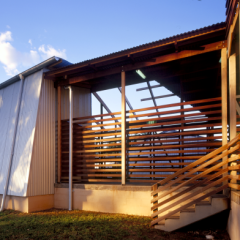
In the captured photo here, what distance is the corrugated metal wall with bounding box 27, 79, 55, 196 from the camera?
794 cm

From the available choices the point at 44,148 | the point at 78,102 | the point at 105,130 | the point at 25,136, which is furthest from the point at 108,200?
the point at 78,102

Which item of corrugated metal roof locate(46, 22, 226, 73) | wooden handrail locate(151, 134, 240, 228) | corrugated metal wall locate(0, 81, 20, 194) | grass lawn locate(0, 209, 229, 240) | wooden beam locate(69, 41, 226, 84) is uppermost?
corrugated metal roof locate(46, 22, 226, 73)

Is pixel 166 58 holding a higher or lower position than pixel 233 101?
higher

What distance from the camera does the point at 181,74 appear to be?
26.4 feet

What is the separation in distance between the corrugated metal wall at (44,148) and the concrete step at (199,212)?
459 centimetres

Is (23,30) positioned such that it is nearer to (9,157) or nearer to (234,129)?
(9,157)

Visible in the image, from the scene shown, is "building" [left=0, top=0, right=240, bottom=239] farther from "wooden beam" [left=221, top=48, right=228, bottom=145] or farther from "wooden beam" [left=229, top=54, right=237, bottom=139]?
"wooden beam" [left=229, top=54, right=237, bottom=139]

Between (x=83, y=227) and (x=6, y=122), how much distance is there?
5.92m

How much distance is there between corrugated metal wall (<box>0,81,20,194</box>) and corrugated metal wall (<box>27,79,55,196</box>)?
1.48 metres

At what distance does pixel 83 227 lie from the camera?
18.4 feet

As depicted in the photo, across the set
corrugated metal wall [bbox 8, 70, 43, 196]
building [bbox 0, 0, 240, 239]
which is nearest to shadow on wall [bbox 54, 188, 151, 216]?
building [bbox 0, 0, 240, 239]

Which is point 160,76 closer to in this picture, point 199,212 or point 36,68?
point 36,68

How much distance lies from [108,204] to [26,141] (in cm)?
352

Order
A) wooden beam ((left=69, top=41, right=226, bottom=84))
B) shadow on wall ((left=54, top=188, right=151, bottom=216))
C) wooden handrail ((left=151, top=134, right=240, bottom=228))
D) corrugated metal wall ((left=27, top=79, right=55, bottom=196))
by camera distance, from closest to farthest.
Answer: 1. wooden handrail ((left=151, top=134, right=240, bottom=228))
2. wooden beam ((left=69, top=41, right=226, bottom=84))
3. shadow on wall ((left=54, top=188, right=151, bottom=216))
4. corrugated metal wall ((left=27, top=79, right=55, bottom=196))
